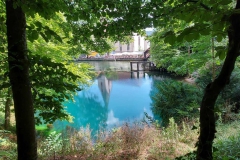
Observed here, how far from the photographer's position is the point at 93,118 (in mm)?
10234

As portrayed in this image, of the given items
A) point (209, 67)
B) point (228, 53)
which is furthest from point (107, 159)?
point (209, 67)

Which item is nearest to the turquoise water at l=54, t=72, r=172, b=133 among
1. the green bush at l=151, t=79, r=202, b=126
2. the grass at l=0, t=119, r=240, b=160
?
the green bush at l=151, t=79, r=202, b=126

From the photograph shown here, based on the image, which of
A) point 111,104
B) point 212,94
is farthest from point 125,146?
point 111,104

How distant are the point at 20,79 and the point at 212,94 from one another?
1171 millimetres

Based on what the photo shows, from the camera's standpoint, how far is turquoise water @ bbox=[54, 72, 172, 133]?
30.9 feet

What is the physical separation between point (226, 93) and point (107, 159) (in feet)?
17.3

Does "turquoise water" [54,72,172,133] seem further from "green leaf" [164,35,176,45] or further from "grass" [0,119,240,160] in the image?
"green leaf" [164,35,176,45]

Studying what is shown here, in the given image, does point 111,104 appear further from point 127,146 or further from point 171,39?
point 171,39

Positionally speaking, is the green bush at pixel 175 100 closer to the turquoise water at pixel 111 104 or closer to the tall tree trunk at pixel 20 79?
the turquoise water at pixel 111 104

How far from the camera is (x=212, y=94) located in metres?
1.02

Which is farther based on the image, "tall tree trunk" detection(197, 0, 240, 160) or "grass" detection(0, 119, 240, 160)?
"grass" detection(0, 119, 240, 160)

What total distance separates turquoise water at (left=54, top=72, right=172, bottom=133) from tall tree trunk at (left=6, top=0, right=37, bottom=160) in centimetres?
610

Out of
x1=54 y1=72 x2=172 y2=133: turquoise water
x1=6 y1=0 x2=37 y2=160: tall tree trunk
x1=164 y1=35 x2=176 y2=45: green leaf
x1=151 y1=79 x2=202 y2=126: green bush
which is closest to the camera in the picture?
x1=164 y1=35 x2=176 y2=45: green leaf

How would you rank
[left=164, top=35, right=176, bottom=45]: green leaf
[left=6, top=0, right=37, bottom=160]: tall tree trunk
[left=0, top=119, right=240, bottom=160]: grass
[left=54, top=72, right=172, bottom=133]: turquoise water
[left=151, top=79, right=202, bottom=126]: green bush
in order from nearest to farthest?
[left=164, top=35, right=176, bottom=45]: green leaf < [left=6, top=0, right=37, bottom=160]: tall tree trunk < [left=0, top=119, right=240, bottom=160]: grass < [left=151, top=79, right=202, bottom=126]: green bush < [left=54, top=72, right=172, bottom=133]: turquoise water
